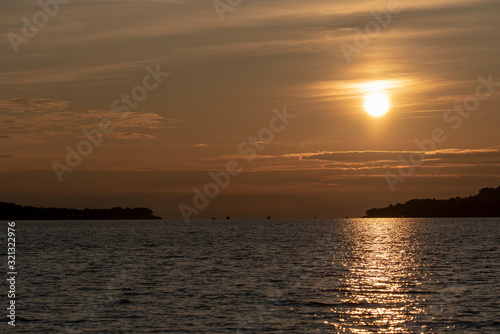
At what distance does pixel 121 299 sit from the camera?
58.7 metres

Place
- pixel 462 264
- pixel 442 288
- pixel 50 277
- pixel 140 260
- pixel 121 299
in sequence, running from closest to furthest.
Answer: pixel 121 299 → pixel 442 288 → pixel 50 277 → pixel 462 264 → pixel 140 260

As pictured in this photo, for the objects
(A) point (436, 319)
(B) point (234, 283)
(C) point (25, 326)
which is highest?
(B) point (234, 283)

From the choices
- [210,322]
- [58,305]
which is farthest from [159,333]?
[58,305]

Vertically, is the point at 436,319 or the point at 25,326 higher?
the point at 436,319

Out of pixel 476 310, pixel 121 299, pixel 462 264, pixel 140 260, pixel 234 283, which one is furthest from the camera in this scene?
pixel 140 260

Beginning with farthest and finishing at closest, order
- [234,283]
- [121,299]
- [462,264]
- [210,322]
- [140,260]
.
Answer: [140,260]
[462,264]
[234,283]
[121,299]
[210,322]

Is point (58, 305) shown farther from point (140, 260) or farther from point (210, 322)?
point (140, 260)

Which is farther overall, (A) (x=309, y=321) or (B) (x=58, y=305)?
(B) (x=58, y=305)

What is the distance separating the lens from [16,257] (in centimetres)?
10475

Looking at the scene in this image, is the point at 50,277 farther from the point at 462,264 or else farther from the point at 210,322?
the point at 462,264

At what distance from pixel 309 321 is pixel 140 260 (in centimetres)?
5722

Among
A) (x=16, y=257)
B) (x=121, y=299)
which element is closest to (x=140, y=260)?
(x=16, y=257)

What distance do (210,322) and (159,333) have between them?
457 centimetres

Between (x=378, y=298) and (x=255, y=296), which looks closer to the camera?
(x=378, y=298)
